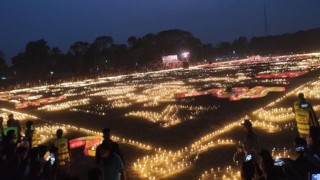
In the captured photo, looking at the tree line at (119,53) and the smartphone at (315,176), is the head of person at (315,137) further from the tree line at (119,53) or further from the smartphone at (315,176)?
the tree line at (119,53)

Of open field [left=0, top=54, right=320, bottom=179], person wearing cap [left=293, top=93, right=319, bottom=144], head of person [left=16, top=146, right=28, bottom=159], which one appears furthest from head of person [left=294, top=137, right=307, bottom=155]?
head of person [left=16, top=146, right=28, bottom=159]

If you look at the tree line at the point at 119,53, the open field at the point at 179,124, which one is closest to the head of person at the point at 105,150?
the open field at the point at 179,124

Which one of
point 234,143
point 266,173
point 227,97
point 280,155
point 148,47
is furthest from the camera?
point 148,47

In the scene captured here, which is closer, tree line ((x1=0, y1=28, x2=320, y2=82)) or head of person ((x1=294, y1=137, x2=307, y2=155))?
head of person ((x1=294, y1=137, x2=307, y2=155))

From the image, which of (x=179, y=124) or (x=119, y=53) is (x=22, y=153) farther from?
(x=119, y=53)

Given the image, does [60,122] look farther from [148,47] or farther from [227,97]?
[148,47]

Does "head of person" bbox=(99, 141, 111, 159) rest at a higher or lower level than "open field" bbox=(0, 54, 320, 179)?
higher

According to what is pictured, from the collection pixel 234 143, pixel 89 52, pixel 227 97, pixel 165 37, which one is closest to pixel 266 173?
pixel 234 143

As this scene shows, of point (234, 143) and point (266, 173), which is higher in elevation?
point (266, 173)

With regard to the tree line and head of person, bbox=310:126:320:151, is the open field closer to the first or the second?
head of person, bbox=310:126:320:151
